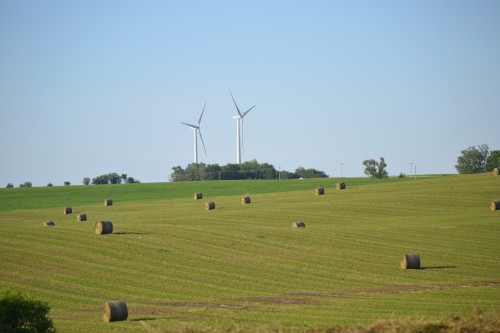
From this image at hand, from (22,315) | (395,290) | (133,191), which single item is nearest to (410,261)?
(395,290)

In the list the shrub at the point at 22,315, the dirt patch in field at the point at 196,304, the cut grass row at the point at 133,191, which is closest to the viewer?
the shrub at the point at 22,315

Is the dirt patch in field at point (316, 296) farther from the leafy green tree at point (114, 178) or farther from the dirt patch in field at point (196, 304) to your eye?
the leafy green tree at point (114, 178)

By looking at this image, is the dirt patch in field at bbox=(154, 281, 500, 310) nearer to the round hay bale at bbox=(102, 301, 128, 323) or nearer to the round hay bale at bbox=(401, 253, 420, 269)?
the round hay bale at bbox=(102, 301, 128, 323)

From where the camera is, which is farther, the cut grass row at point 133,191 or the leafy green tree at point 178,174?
the leafy green tree at point 178,174

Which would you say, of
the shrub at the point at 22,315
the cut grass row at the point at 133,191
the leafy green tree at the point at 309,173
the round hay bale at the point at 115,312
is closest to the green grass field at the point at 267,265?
the round hay bale at the point at 115,312

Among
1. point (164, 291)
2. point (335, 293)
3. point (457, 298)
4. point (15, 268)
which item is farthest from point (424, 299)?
point (15, 268)

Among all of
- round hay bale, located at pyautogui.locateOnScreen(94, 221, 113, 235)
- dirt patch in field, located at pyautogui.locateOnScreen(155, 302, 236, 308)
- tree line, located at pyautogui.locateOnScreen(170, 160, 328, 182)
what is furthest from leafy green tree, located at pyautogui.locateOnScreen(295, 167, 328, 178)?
dirt patch in field, located at pyautogui.locateOnScreen(155, 302, 236, 308)

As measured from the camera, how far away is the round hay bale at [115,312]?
24.4 m

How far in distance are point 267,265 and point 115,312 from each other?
14026mm

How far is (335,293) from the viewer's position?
100ft

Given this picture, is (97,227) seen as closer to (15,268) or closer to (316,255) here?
(15,268)

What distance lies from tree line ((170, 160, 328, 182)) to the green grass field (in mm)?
83787

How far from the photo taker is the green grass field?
2572 cm

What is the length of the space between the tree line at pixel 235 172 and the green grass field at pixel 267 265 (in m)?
83.8
